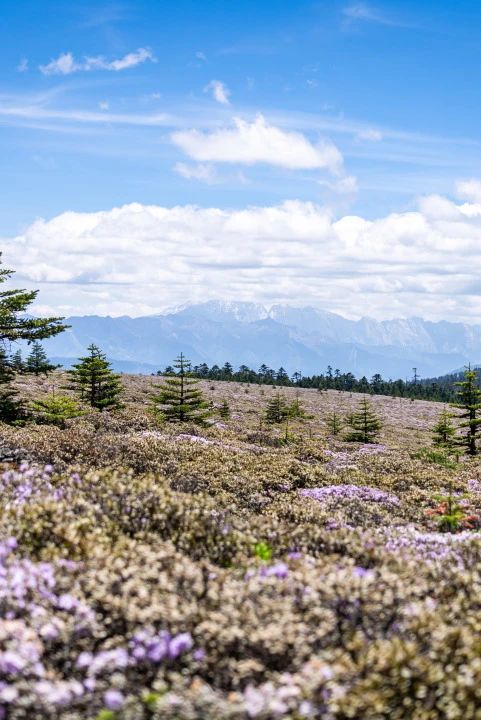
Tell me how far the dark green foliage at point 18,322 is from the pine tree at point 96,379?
34.1 feet

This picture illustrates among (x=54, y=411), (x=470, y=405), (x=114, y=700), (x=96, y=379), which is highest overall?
(x=96, y=379)

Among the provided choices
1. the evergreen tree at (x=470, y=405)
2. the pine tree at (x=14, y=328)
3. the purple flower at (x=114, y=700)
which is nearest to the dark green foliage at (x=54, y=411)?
the pine tree at (x=14, y=328)

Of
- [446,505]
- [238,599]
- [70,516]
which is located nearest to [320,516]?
[446,505]

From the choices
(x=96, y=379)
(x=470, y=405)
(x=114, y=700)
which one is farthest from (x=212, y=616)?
(x=470, y=405)

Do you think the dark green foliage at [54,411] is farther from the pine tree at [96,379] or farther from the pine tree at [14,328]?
the pine tree at [96,379]

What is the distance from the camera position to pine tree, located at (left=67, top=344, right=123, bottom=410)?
39.8 meters

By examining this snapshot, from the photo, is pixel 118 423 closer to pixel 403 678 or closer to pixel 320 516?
pixel 320 516

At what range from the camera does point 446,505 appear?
13.8 m

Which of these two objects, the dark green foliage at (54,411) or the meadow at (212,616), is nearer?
the meadow at (212,616)

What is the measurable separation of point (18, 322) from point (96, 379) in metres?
13.5

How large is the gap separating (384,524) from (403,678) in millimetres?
7763

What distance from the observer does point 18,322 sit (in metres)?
27.7

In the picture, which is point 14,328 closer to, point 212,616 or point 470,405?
point 212,616

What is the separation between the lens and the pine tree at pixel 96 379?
1569 inches
